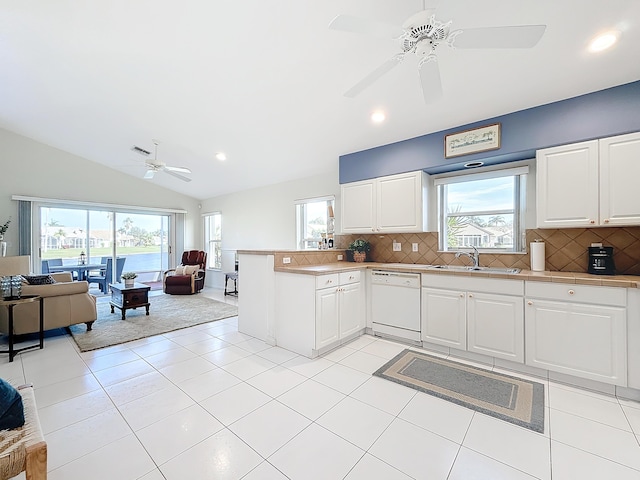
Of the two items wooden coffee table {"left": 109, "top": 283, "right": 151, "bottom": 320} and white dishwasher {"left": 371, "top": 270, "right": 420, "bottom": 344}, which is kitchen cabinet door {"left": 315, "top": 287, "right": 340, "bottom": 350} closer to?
white dishwasher {"left": 371, "top": 270, "right": 420, "bottom": 344}

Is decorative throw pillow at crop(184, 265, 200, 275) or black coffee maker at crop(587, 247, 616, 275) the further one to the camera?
decorative throw pillow at crop(184, 265, 200, 275)

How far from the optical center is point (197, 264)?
22.9 feet

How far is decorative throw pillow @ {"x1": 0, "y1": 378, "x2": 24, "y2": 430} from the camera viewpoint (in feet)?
4.05

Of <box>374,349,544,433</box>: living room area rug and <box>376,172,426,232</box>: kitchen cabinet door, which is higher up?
<box>376,172,426,232</box>: kitchen cabinet door

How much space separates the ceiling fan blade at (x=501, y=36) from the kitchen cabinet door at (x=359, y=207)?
7.50ft

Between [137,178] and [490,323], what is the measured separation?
26.5 ft

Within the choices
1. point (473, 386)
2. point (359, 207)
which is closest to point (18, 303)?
point (359, 207)

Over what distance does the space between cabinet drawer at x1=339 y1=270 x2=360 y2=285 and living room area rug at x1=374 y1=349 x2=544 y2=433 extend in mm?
972

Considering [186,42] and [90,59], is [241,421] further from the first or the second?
[90,59]

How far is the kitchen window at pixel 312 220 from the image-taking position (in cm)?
514

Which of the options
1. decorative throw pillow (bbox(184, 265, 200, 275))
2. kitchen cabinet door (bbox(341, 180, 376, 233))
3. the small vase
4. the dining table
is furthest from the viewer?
decorative throw pillow (bbox(184, 265, 200, 275))

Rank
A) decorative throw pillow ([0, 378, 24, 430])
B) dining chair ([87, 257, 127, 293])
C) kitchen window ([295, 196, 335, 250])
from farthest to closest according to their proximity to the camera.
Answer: dining chair ([87, 257, 127, 293]) < kitchen window ([295, 196, 335, 250]) < decorative throw pillow ([0, 378, 24, 430])

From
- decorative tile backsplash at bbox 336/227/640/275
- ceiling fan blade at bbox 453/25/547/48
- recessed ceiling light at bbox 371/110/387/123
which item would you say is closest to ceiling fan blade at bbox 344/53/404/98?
ceiling fan blade at bbox 453/25/547/48

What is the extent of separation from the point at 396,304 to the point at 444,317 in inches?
22.0
